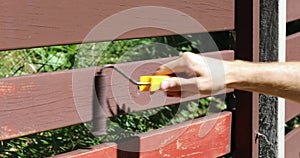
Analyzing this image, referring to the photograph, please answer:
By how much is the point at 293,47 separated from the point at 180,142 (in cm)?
91

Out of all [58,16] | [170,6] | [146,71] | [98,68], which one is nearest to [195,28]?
[170,6]

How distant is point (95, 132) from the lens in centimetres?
174

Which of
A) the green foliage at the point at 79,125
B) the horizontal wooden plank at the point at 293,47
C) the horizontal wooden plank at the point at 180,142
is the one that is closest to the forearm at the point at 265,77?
the horizontal wooden plank at the point at 180,142

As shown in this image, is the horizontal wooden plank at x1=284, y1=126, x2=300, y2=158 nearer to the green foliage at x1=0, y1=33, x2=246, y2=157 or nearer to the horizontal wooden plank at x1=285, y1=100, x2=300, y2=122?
the horizontal wooden plank at x1=285, y1=100, x2=300, y2=122

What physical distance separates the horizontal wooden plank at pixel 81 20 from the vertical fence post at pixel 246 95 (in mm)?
250

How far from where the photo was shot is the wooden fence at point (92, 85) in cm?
150

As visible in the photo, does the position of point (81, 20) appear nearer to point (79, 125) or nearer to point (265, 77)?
point (265, 77)

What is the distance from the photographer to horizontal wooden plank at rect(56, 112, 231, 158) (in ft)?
5.94

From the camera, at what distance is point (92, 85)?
171 cm

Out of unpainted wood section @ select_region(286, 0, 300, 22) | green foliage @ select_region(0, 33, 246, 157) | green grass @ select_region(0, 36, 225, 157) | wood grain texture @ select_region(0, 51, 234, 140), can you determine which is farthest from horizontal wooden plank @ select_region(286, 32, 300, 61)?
wood grain texture @ select_region(0, 51, 234, 140)

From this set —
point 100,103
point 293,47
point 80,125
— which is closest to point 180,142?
point 100,103

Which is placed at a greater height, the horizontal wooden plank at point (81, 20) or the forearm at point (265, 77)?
the horizontal wooden plank at point (81, 20)

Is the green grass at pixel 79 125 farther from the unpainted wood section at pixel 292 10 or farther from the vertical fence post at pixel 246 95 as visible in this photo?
the unpainted wood section at pixel 292 10

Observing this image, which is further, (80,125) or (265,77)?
(80,125)
